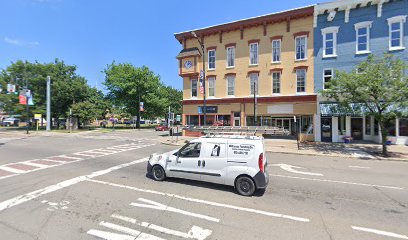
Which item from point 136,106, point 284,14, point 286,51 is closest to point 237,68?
point 286,51

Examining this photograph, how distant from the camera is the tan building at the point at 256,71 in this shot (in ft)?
69.3

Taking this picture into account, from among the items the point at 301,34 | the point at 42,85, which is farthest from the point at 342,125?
the point at 42,85

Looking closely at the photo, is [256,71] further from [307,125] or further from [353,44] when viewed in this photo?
[353,44]

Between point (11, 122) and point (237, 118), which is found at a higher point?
point (237, 118)

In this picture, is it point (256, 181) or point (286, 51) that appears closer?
point (256, 181)

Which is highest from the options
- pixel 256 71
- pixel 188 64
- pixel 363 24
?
pixel 363 24

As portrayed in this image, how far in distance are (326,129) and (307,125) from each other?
172cm

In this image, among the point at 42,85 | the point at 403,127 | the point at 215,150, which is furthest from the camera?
the point at 42,85

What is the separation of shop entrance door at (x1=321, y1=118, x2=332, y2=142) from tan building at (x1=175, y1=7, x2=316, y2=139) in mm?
1079

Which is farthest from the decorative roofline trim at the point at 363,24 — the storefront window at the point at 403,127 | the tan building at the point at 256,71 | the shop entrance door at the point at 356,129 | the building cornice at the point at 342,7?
the storefront window at the point at 403,127

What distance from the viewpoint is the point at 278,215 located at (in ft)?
16.8

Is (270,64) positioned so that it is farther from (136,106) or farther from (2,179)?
(136,106)

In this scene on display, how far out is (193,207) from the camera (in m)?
5.58

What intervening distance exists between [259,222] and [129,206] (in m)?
3.35
